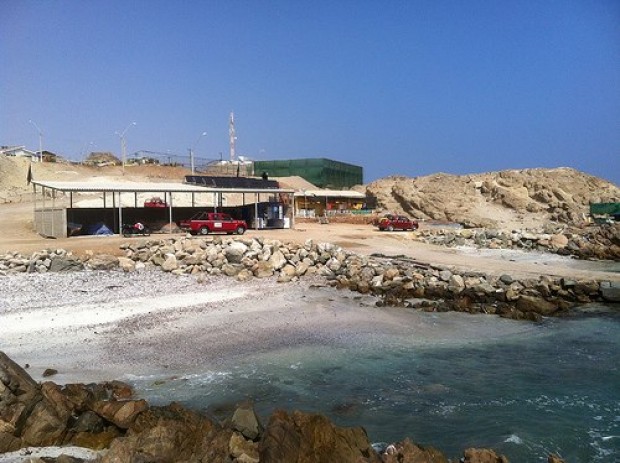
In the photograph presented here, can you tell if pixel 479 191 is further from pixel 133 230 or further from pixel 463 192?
pixel 133 230

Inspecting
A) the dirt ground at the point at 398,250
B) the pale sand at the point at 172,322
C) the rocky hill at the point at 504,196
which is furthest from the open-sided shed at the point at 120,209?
the rocky hill at the point at 504,196

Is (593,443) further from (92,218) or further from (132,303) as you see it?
(92,218)

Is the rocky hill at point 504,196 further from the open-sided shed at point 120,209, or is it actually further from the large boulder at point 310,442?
the large boulder at point 310,442

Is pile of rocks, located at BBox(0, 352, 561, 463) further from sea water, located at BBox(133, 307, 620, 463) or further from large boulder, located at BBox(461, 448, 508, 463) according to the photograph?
sea water, located at BBox(133, 307, 620, 463)

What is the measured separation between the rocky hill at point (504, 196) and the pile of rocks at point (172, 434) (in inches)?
2364

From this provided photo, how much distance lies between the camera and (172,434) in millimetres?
8023

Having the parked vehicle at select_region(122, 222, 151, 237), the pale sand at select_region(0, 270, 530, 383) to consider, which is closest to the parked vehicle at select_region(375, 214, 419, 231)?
the parked vehicle at select_region(122, 222, 151, 237)

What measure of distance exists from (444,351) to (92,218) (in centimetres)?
2994

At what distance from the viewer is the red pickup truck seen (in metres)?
35.2

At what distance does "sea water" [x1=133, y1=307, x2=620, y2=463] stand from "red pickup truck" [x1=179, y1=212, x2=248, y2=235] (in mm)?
20870

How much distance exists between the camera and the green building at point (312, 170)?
9038 cm

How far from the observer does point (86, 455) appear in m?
8.23

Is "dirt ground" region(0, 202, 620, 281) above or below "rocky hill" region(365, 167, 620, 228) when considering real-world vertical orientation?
below

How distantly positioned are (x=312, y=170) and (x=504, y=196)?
32.4 m
